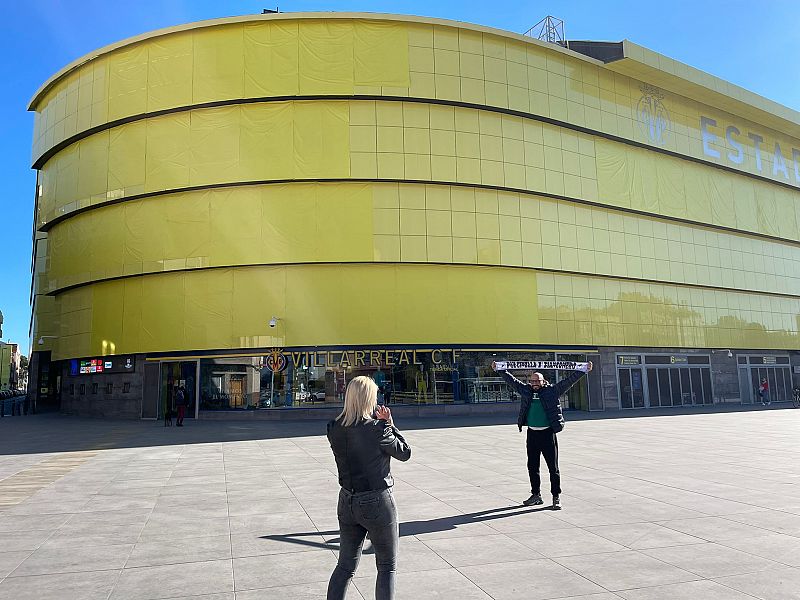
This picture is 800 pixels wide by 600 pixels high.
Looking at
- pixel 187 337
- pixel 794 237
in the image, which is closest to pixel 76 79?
pixel 187 337

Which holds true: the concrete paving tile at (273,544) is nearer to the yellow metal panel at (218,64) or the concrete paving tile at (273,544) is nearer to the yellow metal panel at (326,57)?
the yellow metal panel at (326,57)

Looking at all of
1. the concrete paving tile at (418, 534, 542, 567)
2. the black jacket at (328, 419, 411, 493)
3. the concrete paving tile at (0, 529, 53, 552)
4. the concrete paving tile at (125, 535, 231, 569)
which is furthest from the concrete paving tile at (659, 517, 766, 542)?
the concrete paving tile at (0, 529, 53, 552)

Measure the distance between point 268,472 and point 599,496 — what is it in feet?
21.9

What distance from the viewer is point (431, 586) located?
5324mm

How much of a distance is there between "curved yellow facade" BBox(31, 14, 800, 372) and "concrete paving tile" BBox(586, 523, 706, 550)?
22.4 m

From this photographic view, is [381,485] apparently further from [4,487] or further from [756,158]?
[756,158]

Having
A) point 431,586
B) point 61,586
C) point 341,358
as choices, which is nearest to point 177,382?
point 341,358

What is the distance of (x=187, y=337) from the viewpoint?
29.5m

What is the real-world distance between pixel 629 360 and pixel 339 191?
20420mm

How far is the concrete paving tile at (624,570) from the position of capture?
17.5 ft

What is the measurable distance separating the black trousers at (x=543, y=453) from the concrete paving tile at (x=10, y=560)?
6462mm

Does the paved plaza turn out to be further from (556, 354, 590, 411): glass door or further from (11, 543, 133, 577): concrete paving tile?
(556, 354, 590, 411): glass door

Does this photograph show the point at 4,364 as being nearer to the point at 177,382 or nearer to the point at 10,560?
the point at 177,382

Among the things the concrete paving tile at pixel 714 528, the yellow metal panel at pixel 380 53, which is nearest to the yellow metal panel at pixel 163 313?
the yellow metal panel at pixel 380 53
